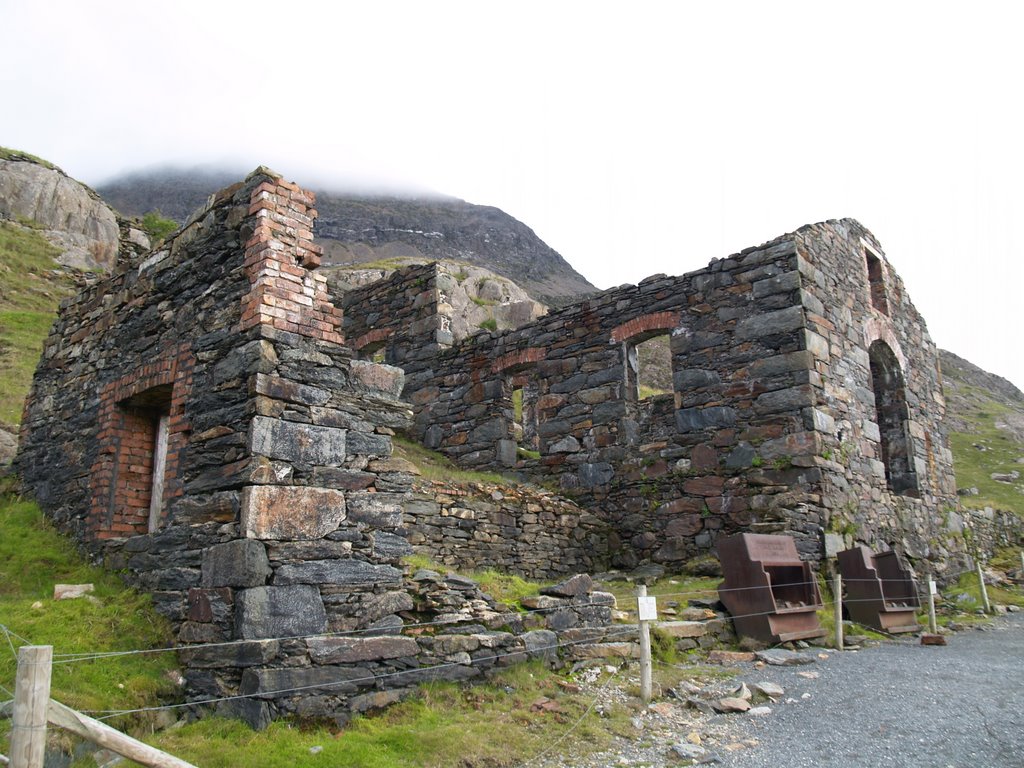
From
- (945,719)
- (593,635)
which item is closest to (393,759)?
(593,635)

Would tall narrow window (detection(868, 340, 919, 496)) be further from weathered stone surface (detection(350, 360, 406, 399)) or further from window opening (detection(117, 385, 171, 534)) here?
window opening (detection(117, 385, 171, 534))

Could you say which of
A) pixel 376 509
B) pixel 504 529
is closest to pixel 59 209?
pixel 504 529

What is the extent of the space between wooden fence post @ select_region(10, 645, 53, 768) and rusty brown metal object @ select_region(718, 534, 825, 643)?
23.0 feet

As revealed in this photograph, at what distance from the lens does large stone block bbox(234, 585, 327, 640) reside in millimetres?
5473

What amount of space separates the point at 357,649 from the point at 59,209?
71.6 feet

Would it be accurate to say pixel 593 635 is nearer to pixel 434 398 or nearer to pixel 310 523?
pixel 310 523

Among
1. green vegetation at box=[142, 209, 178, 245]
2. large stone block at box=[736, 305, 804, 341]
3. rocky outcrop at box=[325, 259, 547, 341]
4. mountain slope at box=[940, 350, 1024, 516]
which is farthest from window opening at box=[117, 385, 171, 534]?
mountain slope at box=[940, 350, 1024, 516]

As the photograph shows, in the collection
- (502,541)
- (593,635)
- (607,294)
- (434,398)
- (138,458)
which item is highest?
(607,294)

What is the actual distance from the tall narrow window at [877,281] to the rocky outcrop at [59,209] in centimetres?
2027

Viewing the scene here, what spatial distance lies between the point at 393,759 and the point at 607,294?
9071 mm

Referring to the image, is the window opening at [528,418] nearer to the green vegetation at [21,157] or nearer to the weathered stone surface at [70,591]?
the weathered stone surface at [70,591]

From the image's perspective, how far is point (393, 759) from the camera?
15.8 feet

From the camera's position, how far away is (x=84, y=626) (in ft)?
19.6

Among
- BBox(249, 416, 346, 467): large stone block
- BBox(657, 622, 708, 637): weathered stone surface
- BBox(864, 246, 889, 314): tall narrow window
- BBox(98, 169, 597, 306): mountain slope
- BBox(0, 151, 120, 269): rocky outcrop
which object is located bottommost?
BBox(657, 622, 708, 637): weathered stone surface
